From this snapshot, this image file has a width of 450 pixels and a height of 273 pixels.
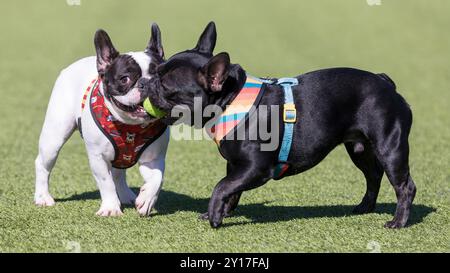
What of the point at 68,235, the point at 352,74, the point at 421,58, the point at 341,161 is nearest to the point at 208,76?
the point at 352,74

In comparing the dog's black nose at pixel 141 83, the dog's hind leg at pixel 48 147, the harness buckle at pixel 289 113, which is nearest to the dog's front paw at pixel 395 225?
the harness buckle at pixel 289 113

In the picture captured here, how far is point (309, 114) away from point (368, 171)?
0.89 metres

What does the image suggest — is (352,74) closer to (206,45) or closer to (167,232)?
(206,45)

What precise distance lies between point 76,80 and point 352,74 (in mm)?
2140

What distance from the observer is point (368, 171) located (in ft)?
19.2

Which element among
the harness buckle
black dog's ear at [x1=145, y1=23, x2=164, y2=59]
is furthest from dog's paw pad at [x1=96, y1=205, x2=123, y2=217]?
the harness buckle

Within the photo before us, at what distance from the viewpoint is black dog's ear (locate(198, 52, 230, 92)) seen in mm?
4895

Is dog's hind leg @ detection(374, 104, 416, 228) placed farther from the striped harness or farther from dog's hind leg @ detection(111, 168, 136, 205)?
dog's hind leg @ detection(111, 168, 136, 205)

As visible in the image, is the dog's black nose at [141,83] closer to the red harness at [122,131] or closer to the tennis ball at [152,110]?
the tennis ball at [152,110]

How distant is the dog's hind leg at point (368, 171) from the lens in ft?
18.9

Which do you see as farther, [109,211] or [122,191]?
[122,191]

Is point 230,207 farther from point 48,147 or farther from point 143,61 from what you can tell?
point 48,147

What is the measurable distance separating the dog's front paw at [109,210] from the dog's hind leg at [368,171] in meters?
1.73

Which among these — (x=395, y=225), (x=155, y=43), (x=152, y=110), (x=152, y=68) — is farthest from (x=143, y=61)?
(x=395, y=225)
